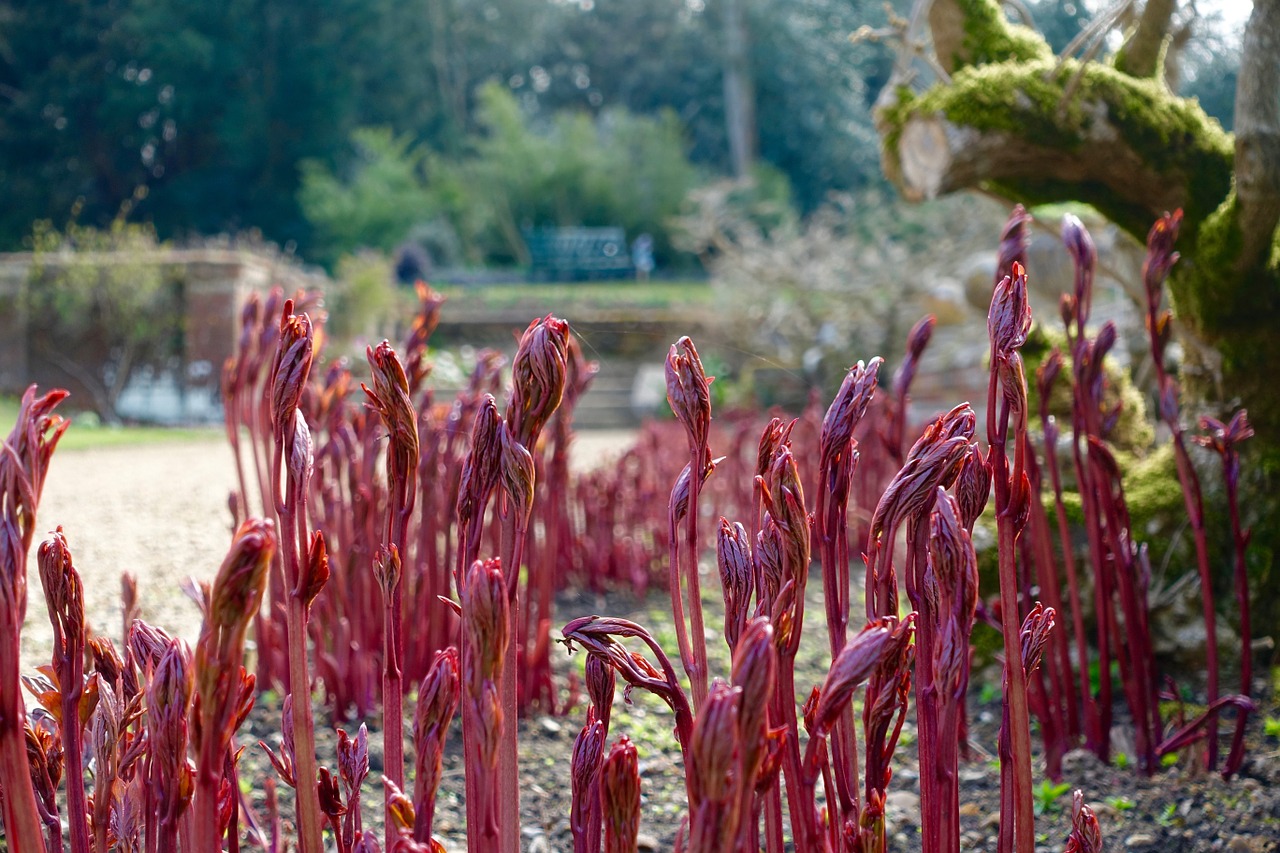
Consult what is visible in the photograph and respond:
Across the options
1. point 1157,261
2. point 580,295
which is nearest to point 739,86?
point 580,295

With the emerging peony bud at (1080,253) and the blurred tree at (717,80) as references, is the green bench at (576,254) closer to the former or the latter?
the blurred tree at (717,80)

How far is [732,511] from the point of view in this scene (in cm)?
491

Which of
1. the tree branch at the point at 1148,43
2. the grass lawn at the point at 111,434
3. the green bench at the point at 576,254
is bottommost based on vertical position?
the grass lawn at the point at 111,434

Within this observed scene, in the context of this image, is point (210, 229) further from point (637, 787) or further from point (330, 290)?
point (637, 787)

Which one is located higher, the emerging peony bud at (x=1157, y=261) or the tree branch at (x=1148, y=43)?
the tree branch at (x=1148, y=43)

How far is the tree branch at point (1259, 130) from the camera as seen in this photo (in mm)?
2100

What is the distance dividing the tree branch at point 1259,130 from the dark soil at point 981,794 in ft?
3.35

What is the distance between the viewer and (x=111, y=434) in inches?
373

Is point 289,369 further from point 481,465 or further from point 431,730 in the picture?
point 431,730

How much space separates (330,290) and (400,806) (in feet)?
47.4

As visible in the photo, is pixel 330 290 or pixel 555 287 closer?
pixel 330 290

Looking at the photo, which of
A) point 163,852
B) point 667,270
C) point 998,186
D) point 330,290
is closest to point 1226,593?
point 998,186

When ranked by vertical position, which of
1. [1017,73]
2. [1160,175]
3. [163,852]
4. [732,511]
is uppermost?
[1017,73]

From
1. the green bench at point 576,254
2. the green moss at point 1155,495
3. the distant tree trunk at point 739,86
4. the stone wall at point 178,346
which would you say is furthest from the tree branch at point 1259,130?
the distant tree trunk at point 739,86
